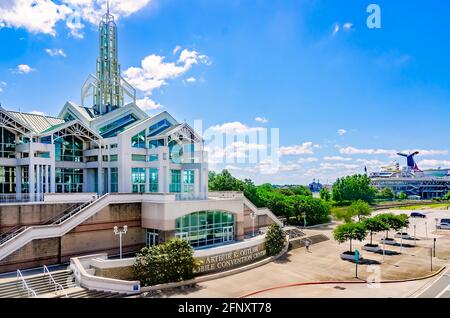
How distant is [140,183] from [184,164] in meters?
5.71

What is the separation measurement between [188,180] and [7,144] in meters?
19.2

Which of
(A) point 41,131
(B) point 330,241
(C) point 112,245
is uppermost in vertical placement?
(A) point 41,131

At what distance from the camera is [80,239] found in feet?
93.5

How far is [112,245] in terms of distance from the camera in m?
30.5

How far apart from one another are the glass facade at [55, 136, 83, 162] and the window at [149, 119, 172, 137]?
804 cm

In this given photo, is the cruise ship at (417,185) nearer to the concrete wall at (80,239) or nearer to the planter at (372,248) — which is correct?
the planter at (372,248)

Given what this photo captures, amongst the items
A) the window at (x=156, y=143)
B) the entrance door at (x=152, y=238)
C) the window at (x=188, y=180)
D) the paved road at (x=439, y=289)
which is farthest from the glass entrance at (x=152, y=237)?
the paved road at (x=439, y=289)

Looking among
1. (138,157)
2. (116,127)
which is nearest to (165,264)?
(138,157)

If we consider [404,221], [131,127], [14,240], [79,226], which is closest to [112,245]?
[79,226]

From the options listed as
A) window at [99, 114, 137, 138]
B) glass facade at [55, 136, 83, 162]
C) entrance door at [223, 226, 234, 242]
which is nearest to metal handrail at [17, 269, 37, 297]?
glass facade at [55, 136, 83, 162]

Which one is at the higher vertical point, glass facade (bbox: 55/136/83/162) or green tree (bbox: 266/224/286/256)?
glass facade (bbox: 55/136/83/162)

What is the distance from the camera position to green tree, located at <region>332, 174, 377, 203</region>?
9531 centimetres

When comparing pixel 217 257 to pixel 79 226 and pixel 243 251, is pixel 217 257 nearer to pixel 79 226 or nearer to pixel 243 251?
pixel 243 251

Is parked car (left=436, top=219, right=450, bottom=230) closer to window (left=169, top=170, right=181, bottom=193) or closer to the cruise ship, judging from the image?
window (left=169, top=170, right=181, bottom=193)
